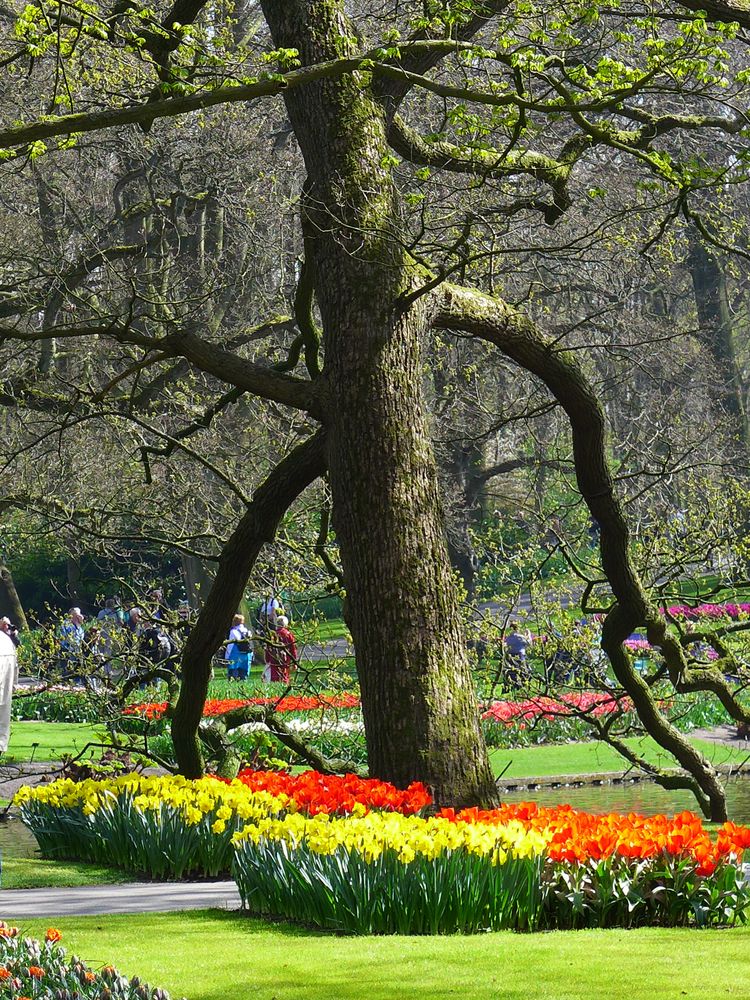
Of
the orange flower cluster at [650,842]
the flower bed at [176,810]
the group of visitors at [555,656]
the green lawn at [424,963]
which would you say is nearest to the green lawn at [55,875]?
the flower bed at [176,810]

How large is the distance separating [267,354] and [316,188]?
762cm

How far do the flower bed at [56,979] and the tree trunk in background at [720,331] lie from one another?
24496 millimetres

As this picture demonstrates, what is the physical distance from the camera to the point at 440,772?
7.93 m

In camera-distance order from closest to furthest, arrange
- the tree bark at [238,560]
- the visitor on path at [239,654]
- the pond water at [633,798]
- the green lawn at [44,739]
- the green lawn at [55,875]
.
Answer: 1. the tree bark at [238,560]
2. the green lawn at [55,875]
3. the pond water at [633,798]
4. the green lawn at [44,739]
5. the visitor on path at [239,654]

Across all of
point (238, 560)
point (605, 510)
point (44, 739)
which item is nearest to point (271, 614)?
point (238, 560)

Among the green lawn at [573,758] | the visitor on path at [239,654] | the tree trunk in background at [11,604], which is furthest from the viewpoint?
the tree trunk in background at [11,604]

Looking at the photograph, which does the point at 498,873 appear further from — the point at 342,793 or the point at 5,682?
the point at 5,682

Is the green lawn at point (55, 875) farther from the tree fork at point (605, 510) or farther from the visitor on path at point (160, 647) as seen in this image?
the tree fork at point (605, 510)

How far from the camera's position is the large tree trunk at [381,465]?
312 inches

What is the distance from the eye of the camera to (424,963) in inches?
228

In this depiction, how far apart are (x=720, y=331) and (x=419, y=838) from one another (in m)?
25.1

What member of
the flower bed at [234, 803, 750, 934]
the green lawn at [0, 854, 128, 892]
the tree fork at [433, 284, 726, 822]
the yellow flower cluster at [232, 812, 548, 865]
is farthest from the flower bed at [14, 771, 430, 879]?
the tree fork at [433, 284, 726, 822]

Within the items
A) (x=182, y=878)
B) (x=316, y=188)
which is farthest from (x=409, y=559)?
(x=182, y=878)

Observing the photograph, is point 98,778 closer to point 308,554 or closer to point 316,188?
point 308,554
